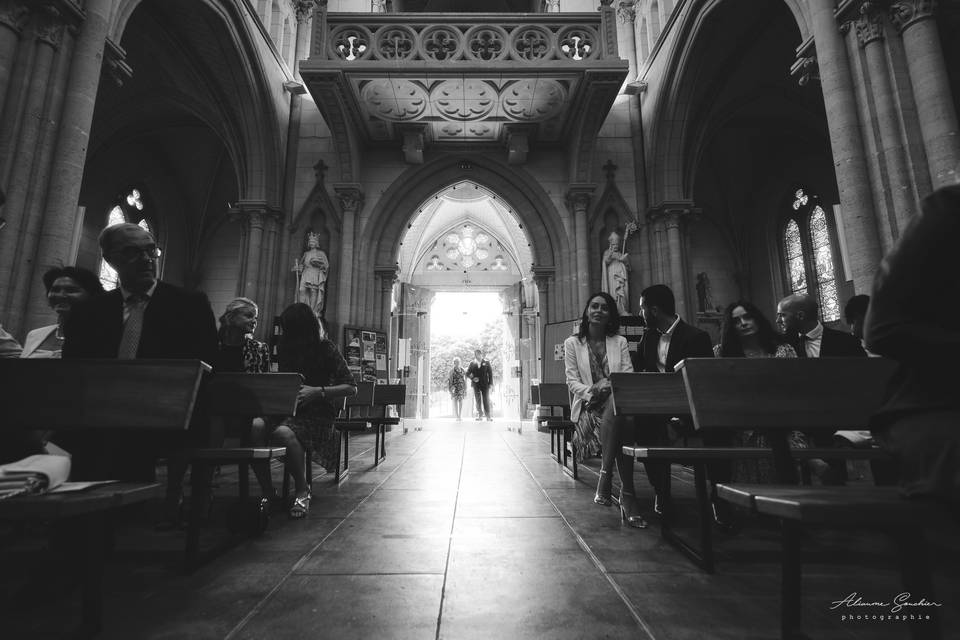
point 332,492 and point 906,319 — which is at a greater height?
point 906,319

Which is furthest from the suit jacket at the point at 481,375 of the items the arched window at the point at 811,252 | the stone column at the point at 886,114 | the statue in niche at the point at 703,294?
the stone column at the point at 886,114

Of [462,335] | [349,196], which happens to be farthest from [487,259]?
[462,335]

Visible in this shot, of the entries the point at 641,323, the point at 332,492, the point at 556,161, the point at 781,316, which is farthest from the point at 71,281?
the point at 556,161

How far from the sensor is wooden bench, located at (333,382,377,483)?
3.84 metres

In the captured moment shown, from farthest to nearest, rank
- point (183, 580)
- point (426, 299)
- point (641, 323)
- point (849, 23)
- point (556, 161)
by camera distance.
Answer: point (426, 299) < point (556, 161) < point (641, 323) < point (849, 23) < point (183, 580)

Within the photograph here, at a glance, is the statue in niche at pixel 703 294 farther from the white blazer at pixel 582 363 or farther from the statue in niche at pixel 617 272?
the white blazer at pixel 582 363

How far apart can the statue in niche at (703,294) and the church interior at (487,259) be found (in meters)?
0.79

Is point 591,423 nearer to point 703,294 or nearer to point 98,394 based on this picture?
point 98,394

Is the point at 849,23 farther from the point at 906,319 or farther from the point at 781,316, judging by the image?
the point at 906,319

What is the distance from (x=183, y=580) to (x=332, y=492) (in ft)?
5.55

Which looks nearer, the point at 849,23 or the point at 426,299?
the point at 849,23

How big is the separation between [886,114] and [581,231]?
5.50 m

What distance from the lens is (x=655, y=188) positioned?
9664 mm

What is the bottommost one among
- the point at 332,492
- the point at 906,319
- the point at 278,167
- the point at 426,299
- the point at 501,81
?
the point at 332,492
